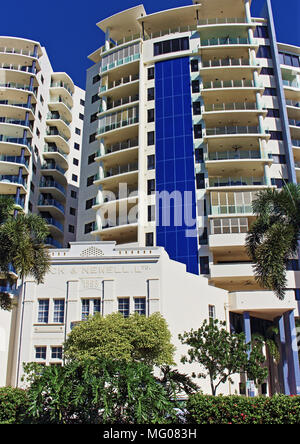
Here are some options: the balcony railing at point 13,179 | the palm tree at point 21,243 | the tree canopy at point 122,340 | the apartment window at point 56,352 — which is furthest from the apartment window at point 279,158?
the palm tree at point 21,243

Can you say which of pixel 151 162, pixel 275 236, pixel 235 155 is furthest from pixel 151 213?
pixel 275 236

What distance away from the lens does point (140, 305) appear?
34094mm

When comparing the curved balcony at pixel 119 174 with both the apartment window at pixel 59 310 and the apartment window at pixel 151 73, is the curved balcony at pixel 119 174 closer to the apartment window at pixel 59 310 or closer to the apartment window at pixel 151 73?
the apartment window at pixel 151 73

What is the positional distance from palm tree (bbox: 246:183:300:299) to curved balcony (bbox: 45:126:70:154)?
3998 cm

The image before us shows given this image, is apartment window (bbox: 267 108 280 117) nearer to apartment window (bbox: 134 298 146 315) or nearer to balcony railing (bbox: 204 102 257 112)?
balcony railing (bbox: 204 102 257 112)

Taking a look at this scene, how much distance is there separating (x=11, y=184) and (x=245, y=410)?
44.8 m

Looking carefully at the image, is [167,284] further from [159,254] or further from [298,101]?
[298,101]

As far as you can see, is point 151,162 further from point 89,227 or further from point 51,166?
point 51,166

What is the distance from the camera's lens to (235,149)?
50.4 meters

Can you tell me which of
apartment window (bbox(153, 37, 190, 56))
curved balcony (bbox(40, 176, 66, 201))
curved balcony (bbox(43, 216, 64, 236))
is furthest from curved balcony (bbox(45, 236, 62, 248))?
apartment window (bbox(153, 37, 190, 56))

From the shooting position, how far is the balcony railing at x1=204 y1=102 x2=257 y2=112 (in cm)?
5100

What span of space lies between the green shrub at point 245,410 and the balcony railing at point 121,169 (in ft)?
118

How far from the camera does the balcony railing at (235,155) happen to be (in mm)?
49125
